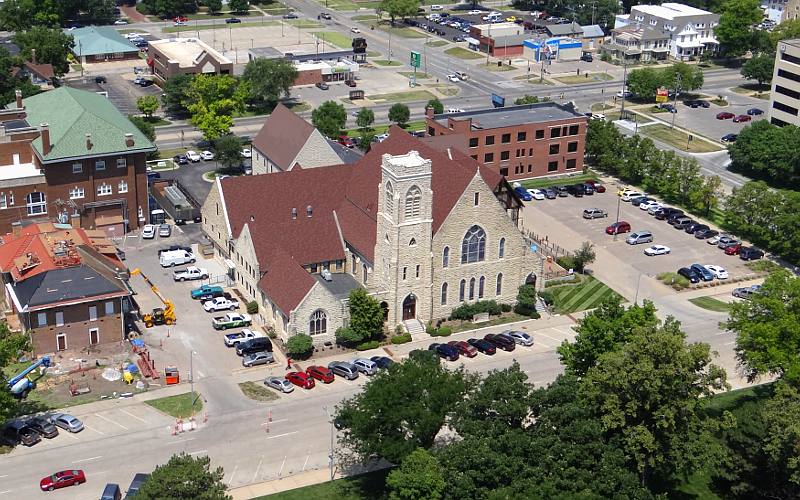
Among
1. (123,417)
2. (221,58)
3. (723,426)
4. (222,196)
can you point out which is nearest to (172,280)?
(222,196)

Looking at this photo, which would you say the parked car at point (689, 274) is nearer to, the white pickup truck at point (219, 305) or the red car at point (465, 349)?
the red car at point (465, 349)

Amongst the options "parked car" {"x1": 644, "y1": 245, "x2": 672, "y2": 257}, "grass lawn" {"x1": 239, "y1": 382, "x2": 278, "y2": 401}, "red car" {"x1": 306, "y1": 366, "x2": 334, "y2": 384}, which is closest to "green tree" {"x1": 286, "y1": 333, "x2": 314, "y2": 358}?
"red car" {"x1": 306, "y1": 366, "x2": 334, "y2": 384}

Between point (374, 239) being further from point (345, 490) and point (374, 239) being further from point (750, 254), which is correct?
point (750, 254)

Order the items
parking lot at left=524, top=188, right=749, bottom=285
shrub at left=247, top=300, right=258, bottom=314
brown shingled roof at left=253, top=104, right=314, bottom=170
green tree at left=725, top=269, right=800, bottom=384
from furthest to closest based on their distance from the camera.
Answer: brown shingled roof at left=253, top=104, right=314, bottom=170
parking lot at left=524, top=188, right=749, bottom=285
shrub at left=247, top=300, right=258, bottom=314
green tree at left=725, top=269, right=800, bottom=384

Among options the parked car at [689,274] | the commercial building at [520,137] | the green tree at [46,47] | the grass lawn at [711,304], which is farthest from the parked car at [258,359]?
the green tree at [46,47]

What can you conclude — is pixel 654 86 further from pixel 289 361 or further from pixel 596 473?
pixel 596 473

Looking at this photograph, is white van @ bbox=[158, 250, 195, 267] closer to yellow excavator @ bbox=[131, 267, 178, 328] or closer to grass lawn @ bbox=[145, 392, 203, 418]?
yellow excavator @ bbox=[131, 267, 178, 328]
